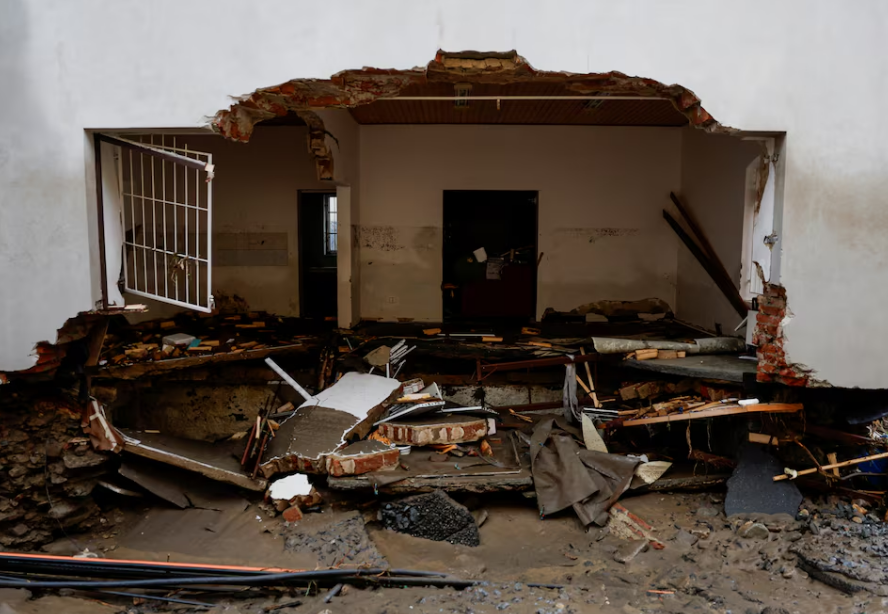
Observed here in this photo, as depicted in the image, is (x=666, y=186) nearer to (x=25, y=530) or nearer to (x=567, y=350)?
(x=567, y=350)

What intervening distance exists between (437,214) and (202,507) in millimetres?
5380

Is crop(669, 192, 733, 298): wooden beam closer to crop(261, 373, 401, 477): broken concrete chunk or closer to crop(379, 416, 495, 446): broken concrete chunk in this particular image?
crop(379, 416, 495, 446): broken concrete chunk

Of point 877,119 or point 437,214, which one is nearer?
point 877,119

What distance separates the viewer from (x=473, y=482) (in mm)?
4855

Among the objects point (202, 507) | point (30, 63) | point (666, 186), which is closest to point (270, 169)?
point (30, 63)

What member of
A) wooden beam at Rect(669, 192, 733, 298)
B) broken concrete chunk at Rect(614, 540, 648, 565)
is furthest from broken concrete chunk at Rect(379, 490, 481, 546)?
wooden beam at Rect(669, 192, 733, 298)

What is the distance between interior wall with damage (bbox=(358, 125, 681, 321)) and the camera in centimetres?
859

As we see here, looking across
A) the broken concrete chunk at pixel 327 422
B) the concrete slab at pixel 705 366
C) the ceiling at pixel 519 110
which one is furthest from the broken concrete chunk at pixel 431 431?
the ceiling at pixel 519 110

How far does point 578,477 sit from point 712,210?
4.45 meters

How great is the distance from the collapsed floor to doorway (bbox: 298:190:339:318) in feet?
8.47

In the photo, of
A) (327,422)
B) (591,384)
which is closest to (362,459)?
(327,422)

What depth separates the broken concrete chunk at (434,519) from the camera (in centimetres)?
465

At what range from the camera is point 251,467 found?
514cm

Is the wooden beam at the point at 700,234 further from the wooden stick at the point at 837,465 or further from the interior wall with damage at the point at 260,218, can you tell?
the interior wall with damage at the point at 260,218
